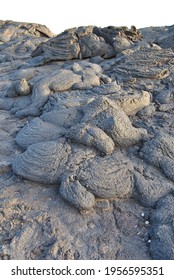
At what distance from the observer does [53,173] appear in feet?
12.6

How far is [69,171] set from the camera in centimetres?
388

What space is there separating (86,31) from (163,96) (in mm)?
5240

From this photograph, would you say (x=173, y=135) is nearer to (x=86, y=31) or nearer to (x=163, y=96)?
(x=163, y=96)

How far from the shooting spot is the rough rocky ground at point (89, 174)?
3.24m

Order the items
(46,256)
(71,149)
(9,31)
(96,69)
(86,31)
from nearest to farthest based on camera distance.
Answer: (46,256) → (71,149) → (96,69) → (86,31) → (9,31)

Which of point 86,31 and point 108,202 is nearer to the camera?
point 108,202

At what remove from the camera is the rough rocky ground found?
3.24 m

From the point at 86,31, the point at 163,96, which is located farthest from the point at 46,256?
the point at 86,31

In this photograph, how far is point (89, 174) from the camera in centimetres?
378

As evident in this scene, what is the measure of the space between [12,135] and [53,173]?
173 centimetres

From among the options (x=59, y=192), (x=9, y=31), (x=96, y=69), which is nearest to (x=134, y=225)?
(x=59, y=192)

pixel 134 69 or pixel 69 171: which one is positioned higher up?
pixel 134 69

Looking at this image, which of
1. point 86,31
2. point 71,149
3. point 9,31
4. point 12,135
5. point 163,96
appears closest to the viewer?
point 71,149

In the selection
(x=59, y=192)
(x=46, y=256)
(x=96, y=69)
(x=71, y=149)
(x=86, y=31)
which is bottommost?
(x=46, y=256)
